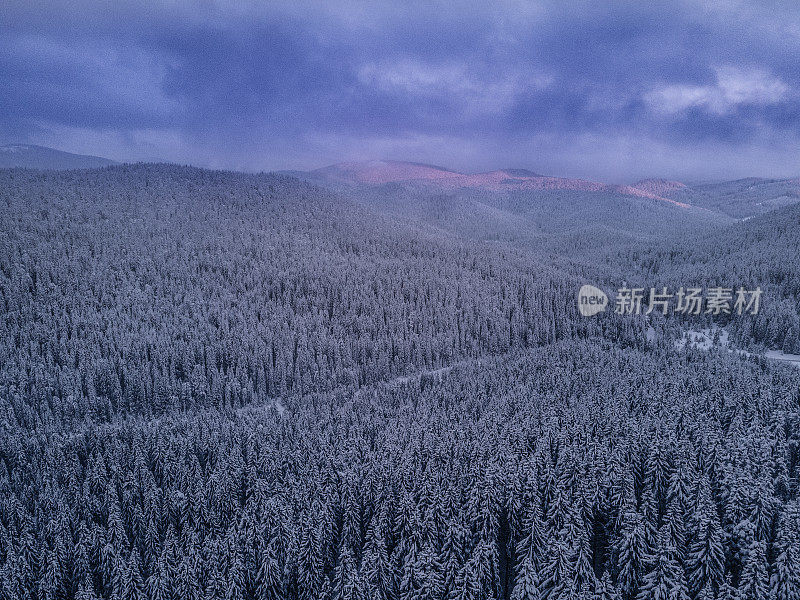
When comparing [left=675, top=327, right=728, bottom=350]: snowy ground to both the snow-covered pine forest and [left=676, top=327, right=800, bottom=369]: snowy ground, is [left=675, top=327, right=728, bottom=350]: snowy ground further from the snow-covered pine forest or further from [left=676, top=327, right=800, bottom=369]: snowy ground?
the snow-covered pine forest

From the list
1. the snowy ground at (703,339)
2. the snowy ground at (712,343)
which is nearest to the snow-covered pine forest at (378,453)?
the snowy ground at (712,343)

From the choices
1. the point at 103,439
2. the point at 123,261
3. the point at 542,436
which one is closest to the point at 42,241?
the point at 123,261

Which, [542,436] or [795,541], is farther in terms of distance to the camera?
[542,436]

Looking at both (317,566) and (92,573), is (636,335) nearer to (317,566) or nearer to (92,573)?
(317,566)

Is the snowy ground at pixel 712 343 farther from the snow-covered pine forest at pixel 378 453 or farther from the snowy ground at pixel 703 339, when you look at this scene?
the snow-covered pine forest at pixel 378 453

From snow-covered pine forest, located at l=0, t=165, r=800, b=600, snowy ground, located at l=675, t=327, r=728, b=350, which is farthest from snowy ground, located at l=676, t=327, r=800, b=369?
snow-covered pine forest, located at l=0, t=165, r=800, b=600

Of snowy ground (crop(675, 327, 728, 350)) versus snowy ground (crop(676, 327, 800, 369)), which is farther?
snowy ground (crop(675, 327, 728, 350))

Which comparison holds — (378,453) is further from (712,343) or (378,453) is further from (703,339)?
(712,343)

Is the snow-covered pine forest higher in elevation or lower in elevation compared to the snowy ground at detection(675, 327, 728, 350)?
lower

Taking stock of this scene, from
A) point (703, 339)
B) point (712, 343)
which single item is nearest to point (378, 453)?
point (703, 339)
